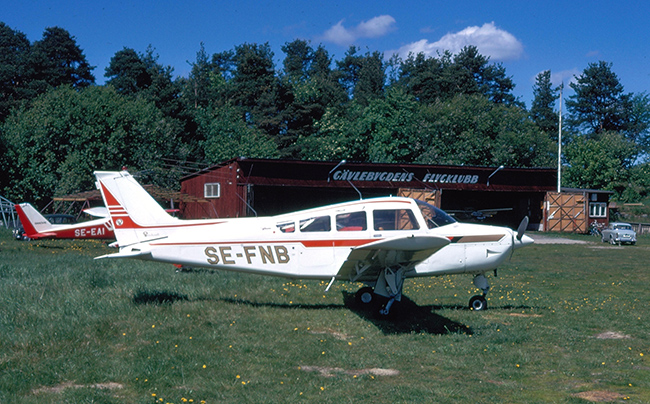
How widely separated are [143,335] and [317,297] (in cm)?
454

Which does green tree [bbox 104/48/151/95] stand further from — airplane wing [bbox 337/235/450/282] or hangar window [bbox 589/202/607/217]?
airplane wing [bbox 337/235/450/282]

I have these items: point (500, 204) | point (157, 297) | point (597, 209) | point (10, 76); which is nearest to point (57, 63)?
point (10, 76)

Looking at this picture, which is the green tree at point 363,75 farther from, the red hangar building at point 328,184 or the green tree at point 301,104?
the red hangar building at point 328,184

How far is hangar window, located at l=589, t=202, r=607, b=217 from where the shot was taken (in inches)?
1612

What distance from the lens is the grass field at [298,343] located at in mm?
6180

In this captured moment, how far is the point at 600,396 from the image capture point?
20.1 feet

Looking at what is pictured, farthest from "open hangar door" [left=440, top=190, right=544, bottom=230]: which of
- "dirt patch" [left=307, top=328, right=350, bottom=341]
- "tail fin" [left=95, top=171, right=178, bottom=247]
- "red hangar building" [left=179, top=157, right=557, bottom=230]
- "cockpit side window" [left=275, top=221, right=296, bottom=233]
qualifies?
"dirt patch" [left=307, top=328, right=350, bottom=341]

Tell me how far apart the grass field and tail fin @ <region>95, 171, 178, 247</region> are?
1256 millimetres

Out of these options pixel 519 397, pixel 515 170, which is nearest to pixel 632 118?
pixel 515 170

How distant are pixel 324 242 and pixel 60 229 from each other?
17574mm

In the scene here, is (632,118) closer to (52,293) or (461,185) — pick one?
(461,185)

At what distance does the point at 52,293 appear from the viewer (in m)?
10.8

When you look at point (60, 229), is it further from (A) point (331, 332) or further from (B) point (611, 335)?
(B) point (611, 335)

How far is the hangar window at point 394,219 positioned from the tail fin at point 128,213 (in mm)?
4053
